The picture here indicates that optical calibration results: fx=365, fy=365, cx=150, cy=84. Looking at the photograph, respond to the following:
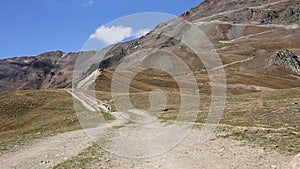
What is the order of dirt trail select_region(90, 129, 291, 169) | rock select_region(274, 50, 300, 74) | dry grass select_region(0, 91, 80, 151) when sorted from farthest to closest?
rock select_region(274, 50, 300, 74) → dry grass select_region(0, 91, 80, 151) → dirt trail select_region(90, 129, 291, 169)

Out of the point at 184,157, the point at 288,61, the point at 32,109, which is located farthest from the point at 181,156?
the point at 288,61

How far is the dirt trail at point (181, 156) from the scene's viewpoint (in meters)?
21.2

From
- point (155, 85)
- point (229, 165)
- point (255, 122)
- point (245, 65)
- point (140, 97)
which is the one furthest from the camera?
point (245, 65)

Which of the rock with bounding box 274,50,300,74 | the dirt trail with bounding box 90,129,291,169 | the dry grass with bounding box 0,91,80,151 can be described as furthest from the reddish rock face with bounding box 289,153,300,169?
the rock with bounding box 274,50,300,74

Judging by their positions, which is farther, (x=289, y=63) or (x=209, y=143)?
(x=289, y=63)

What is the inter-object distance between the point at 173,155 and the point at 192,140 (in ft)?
16.7

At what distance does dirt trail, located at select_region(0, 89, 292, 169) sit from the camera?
21156mm

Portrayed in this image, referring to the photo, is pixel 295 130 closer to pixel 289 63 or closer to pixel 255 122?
pixel 255 122

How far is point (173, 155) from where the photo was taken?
24.1 m

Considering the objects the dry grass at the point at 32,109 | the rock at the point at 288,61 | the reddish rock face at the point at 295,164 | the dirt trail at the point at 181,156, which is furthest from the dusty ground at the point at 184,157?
the rock at the point at 288,61

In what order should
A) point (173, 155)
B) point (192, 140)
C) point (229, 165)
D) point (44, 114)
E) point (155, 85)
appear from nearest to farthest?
point (229, 165) < point (173, 155) < point (192, 140) < point (44, 114) < point (155, 85)

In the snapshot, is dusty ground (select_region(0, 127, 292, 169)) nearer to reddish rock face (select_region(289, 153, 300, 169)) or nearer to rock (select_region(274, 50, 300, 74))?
reddish rock face (select_region(289, 153, 300, 169))

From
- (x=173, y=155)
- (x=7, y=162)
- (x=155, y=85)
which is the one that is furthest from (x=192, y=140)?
(x=155, y=85)

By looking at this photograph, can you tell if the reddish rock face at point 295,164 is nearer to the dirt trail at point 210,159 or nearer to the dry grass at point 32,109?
the dirt trail at point 210,159
